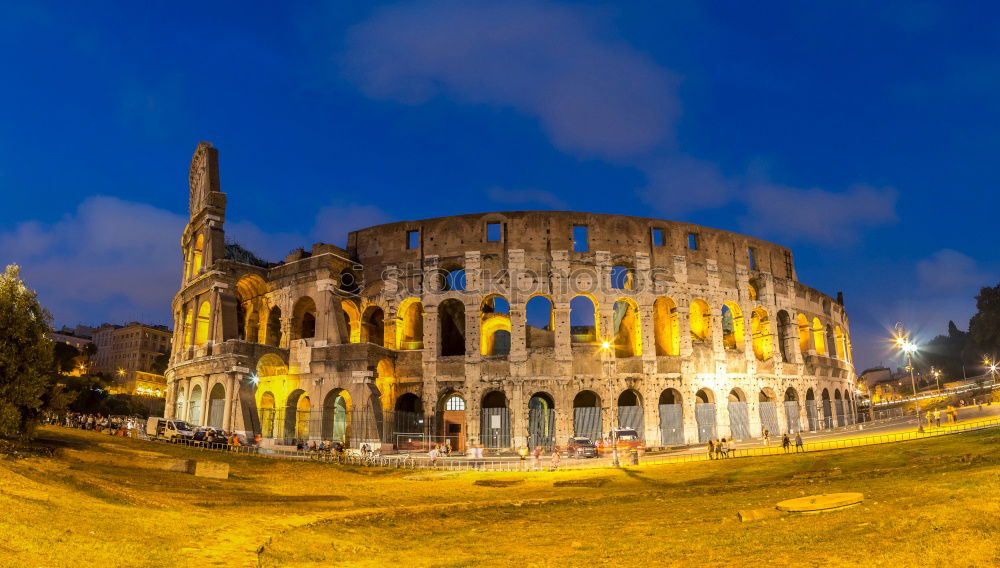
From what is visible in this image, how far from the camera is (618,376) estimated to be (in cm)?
3881

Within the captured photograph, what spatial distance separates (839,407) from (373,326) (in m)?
34.5

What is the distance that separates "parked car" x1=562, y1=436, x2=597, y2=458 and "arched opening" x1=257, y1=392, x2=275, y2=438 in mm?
17011

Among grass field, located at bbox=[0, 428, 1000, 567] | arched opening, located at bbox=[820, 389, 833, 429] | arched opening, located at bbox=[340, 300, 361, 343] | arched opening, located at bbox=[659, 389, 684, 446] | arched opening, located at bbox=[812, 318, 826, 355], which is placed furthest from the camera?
arched opening, located at bbox=[812, 318, 826, 355]

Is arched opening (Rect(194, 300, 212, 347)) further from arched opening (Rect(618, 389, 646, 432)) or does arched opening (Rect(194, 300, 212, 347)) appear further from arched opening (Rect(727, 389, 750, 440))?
arched opening (Rect(727, 389, 750, 440))

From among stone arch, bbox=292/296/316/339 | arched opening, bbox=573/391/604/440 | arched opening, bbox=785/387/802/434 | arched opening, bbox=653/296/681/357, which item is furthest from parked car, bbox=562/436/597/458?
stone arch, bbox=292/296/316/339

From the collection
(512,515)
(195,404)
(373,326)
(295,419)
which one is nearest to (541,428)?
(373,326)

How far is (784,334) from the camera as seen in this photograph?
46438mm

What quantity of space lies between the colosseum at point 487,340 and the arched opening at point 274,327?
105 mm

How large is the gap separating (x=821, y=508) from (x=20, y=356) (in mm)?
22512

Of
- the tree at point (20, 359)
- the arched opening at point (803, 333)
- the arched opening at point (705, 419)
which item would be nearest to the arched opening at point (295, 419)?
Answer: the tree at point (20, 359)

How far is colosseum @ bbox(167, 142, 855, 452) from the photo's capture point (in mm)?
37656

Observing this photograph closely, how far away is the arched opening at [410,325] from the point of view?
40.5 meters

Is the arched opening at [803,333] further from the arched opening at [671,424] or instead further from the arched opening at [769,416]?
the arched opening at [671,424]

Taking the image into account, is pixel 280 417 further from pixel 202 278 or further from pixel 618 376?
pixel 618 376
